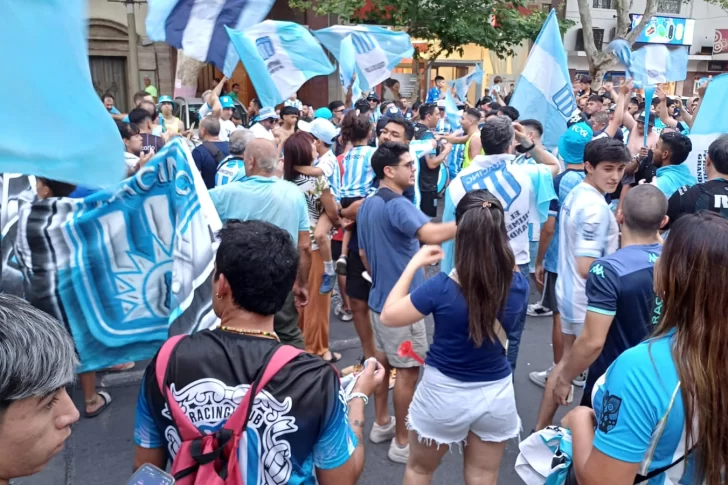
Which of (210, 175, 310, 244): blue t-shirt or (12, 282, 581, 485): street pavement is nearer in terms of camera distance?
(12, 282, 581, 485): street pavement

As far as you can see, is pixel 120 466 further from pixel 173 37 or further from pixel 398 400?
pixel 173 37

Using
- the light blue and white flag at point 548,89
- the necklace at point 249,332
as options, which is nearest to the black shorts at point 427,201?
the light blue and white flag at point 548,89

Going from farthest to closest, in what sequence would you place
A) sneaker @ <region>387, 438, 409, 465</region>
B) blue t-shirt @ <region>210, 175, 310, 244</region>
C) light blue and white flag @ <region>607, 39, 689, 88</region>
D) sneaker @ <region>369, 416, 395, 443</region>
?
light blue and white flag @ <region>607, 39, 689, 88</region> < sneaker @ <region>369, 416, 395, 443</region> < blue t-shirt @ <region>210, 175, 310, 244</region> < sneaker @ <region>387, 438, 409, 465</region>

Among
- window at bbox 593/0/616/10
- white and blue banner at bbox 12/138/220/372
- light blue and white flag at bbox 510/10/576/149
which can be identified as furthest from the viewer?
window at bbox 593/0/616/10

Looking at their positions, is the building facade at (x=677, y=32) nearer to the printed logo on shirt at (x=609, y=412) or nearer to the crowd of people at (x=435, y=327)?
the crowd of people at (x=435, y=327)

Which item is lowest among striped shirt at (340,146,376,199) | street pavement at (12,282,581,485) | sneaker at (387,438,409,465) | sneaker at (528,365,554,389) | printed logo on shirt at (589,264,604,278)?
street pavement at (12,282,581,485)

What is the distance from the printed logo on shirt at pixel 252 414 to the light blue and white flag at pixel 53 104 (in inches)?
24.5

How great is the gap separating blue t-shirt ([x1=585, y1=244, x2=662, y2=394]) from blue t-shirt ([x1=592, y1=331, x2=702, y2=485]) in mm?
1089

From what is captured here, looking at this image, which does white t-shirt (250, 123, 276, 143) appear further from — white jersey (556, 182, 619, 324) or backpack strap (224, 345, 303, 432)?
backpack strap (224, 345, 303, 432)

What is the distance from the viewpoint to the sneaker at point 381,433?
3.93 m

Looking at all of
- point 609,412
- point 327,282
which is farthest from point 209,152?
point 609,412

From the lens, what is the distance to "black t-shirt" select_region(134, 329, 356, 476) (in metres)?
1.67

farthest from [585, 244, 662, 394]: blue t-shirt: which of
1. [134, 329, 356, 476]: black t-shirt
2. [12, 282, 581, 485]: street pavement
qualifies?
[134, 329, 356, 476]: black t-shirt

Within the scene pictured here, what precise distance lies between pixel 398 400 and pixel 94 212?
2076 mm
